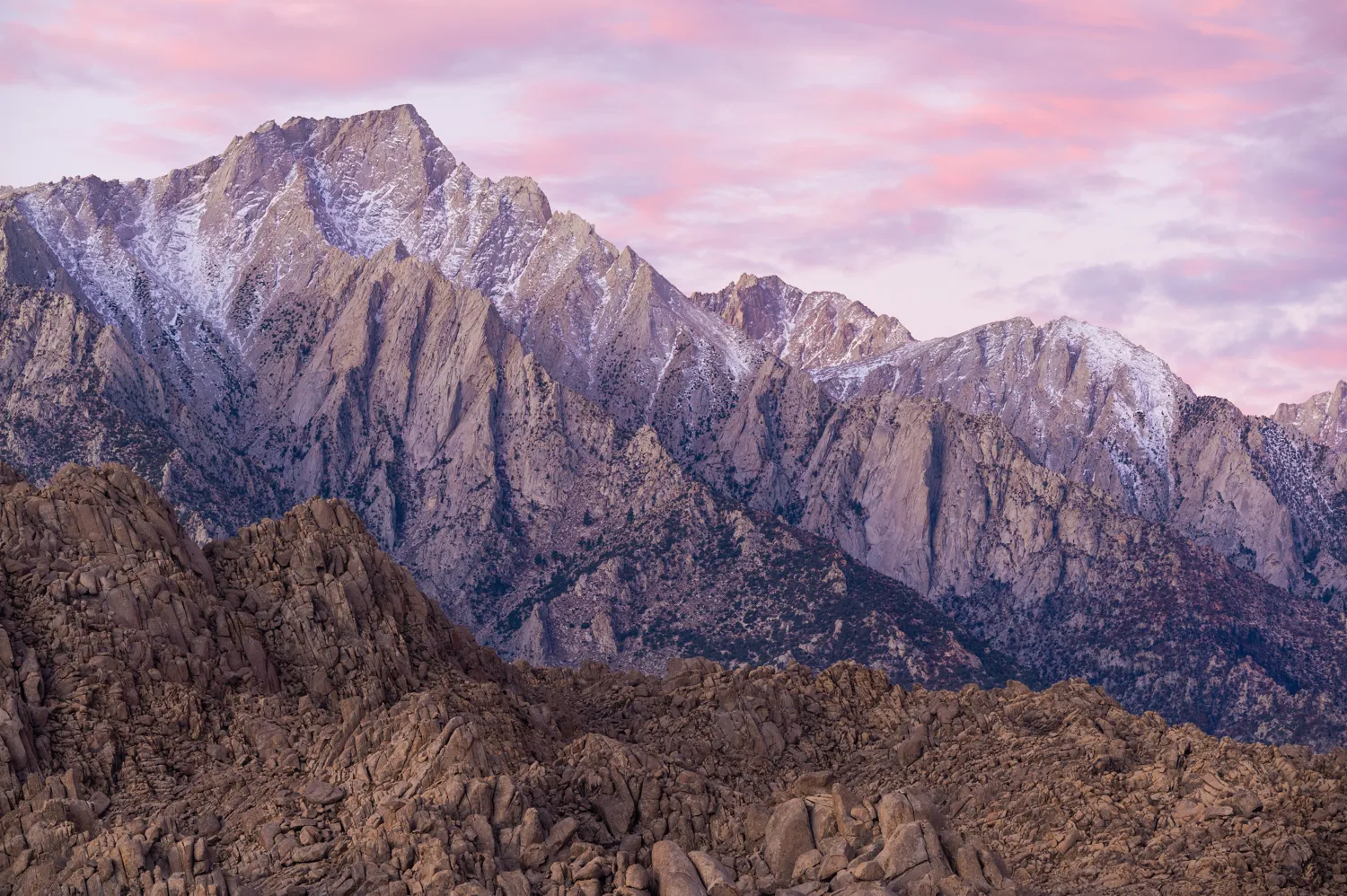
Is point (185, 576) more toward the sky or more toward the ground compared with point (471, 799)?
more toward the sky

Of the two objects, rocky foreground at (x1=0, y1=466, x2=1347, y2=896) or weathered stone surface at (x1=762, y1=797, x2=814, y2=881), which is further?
rocky foreground at (x1=0, y1=466, x2=1347, y2=896)

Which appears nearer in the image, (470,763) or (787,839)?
(787,839)

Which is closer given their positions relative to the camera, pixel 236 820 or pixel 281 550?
pixel 236 820

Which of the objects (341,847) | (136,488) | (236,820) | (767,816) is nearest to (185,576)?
(136,488)

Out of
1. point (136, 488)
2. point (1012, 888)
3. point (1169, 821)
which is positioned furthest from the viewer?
point (136, 488)

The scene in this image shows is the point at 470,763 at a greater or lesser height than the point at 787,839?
greater

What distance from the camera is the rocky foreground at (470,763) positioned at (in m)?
65.7

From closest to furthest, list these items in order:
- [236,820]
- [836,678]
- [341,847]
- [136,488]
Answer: [341,847] < [236,820] < [136,488] < [836,678]

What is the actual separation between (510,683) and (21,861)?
4339 centimetres

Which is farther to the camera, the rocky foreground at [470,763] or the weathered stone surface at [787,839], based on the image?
the rocky foreground at [470,763]

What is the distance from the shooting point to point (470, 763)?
79.4m

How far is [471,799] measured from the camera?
70.9 meters

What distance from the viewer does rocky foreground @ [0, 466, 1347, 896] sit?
65688mm

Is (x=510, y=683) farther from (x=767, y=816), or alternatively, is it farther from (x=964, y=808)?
(x=767, y=816)
